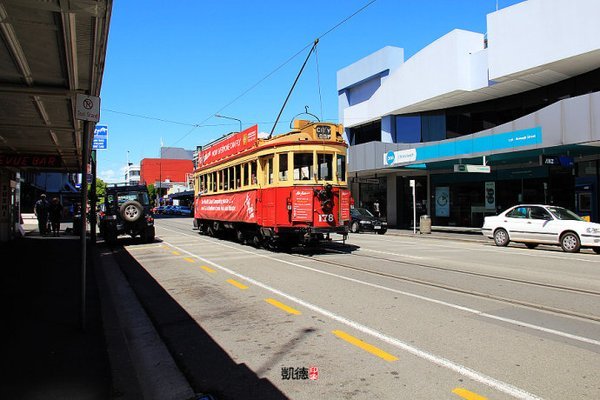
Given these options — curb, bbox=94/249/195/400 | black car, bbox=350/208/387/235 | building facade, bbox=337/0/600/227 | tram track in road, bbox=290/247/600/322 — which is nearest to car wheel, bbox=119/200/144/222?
tram track in road, bbox=290/247/600/322

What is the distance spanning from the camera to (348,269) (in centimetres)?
1122

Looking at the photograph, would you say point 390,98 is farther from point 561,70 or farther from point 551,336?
point 551,336

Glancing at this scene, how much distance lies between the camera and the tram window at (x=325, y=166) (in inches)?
549

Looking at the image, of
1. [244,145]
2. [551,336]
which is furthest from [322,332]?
[244,145]

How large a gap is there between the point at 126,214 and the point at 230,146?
468cm

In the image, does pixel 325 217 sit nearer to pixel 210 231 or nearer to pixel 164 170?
pixel 210 231

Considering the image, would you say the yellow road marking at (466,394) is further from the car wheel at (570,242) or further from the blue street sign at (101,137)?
the blue street sign at (101,137)

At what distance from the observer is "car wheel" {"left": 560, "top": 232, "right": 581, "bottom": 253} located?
50.1 feet

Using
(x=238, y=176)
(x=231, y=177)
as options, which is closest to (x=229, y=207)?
(x=231, y=177)

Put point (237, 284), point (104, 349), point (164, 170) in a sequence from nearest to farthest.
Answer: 1. point (104, 349)
2. point (237, 284)
3. point (164, 170)

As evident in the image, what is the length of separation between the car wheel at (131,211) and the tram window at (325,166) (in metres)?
7.89

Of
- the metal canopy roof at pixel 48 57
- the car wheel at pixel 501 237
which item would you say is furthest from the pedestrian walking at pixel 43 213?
the car wheel at pixel 501 237

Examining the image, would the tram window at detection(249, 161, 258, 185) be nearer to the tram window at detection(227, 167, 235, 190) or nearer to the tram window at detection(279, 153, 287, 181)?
the tram window at detection(279, 153, 287, 181)

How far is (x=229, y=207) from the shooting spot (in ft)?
59.7
